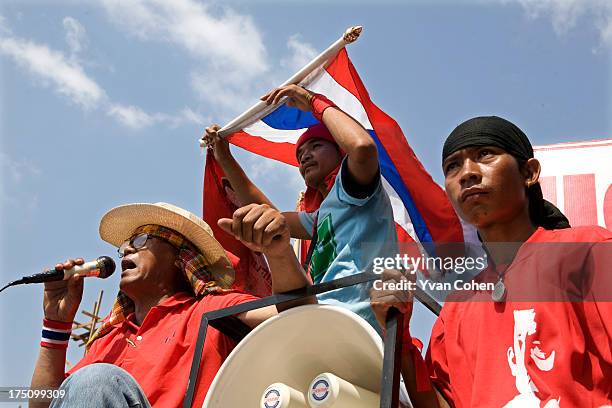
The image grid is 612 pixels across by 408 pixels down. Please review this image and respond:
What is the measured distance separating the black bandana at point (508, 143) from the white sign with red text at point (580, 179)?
2.95 m

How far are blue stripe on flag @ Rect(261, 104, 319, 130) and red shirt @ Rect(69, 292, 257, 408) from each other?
1.44m

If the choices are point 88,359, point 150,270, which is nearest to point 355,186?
point 150,270

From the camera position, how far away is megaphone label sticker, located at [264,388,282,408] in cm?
236

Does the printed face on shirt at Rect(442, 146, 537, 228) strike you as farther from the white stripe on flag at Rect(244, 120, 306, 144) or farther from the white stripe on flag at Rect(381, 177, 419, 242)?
the white stripe on flag at Rect(244, 120, 306, 144)

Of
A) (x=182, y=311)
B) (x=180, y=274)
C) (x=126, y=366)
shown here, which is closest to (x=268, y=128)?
(x=180, y=274)

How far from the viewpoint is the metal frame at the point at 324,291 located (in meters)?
2.10

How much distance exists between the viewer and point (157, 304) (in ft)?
12.8

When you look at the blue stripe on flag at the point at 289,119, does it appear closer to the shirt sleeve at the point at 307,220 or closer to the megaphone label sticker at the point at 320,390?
the shirt sleeve at the point at 307,220

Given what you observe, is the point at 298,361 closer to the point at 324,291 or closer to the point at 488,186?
the point at 324,291

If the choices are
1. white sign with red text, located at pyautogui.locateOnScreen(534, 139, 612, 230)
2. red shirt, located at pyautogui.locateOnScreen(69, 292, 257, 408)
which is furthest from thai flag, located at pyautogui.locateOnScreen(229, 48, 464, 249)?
white sign with red text, located at pyautogui.locateOnScreen(534, 139, 612, 230)

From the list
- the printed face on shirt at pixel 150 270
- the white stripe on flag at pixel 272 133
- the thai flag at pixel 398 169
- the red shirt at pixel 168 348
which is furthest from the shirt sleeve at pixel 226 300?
the white stripe on flag at pixel 272 133

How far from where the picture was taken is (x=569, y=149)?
5.94m

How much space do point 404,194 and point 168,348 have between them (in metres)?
1.70

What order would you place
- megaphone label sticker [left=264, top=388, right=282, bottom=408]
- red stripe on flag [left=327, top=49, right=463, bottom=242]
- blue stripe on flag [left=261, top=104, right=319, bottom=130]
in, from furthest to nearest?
blue stripe on flag [left=261, top=104, right=319, bottom=130] → red stripe on flag [left=327, top=49, right=463, bottom=242] → megaphone label sticker [left=264, top=388, right=282, bottom=408]
